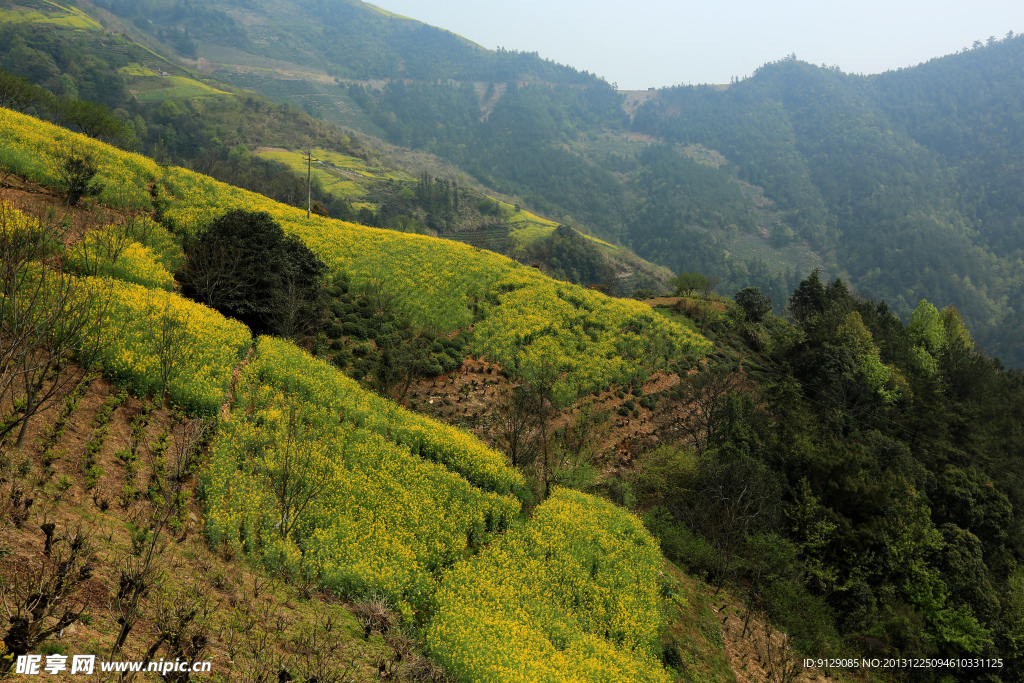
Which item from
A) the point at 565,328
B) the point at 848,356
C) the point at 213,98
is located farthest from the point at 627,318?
the point at 213,98

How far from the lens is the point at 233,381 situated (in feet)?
67.0

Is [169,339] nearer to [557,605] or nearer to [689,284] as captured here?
[557,605]

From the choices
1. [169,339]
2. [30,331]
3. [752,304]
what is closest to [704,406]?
[169,339]

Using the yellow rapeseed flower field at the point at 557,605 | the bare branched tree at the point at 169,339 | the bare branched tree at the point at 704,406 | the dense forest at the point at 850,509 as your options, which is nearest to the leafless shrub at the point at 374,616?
the yellow rapeseed flower field at the point at 557,605

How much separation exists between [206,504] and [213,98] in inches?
7531

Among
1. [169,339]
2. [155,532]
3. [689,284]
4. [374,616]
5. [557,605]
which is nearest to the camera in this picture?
[155,532]

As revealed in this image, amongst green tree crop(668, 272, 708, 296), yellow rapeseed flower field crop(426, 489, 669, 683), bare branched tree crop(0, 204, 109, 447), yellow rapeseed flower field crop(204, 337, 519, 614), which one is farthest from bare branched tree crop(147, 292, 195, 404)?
green tree crop(668, 272, 708, 296)

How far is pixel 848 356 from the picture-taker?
4653cm

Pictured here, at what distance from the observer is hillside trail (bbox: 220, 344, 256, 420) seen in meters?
18.1

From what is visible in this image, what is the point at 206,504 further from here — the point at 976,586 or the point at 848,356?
the point at 848,356

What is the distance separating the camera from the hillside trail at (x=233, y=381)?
18.1 m

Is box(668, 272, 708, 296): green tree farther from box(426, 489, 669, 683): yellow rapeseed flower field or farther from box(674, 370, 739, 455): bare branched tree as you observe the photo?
box(426, 489, 669, 683): yellow rapeseed flower field

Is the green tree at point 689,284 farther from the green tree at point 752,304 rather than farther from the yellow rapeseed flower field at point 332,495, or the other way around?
the yellow rapeseed flower field at point 332,495

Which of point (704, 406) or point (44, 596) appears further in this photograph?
point (704, 406)
